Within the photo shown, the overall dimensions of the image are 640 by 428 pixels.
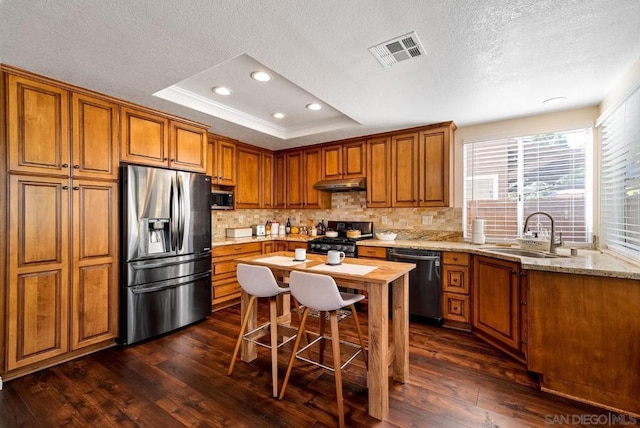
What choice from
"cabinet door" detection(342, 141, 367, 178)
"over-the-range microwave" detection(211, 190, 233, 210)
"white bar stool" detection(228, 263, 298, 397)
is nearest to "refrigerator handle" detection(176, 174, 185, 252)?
"over-the-range microwave" detection(211, 190, 233, 210)

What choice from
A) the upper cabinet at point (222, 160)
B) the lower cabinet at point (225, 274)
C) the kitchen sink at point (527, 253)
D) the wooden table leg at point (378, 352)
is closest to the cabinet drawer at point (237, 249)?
the lower cabinet at point (225, 274)

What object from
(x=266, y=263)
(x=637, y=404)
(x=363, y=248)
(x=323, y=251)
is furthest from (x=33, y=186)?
(x=637, y=404)

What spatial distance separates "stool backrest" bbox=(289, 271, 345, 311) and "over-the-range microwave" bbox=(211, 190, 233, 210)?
8.25 feet

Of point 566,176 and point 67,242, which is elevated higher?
point 566,176

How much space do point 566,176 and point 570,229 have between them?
1.88 ft

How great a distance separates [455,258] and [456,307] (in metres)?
0.54

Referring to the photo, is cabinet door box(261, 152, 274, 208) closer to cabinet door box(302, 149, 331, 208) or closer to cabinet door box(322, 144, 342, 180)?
cabinet door box(302, 149, 331, 208)

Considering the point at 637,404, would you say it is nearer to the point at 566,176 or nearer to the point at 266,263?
the point at 566,176

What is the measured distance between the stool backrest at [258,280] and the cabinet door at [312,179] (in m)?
2.51

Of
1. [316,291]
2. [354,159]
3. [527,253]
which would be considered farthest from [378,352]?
[354,159]

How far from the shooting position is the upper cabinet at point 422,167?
3.56 m

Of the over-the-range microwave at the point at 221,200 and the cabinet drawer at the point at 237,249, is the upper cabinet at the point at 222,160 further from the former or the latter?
the cabinet drawer at the point at 237,249

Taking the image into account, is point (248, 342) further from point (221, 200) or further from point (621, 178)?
point (621, 178)

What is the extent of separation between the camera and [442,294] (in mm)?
3256
